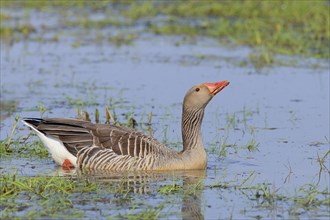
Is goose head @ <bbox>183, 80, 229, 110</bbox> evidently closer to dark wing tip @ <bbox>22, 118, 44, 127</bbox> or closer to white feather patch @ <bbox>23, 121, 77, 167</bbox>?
white feather patch @ <bbox>23, 121, 77, 167</bbox>

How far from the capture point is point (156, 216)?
9.05 m

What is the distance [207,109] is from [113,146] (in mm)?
4096

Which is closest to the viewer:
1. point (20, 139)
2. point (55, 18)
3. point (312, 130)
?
point (20, 139)

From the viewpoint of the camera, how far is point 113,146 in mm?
11641

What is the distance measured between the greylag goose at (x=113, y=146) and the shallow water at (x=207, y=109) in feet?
0.78

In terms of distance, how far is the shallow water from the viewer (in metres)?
10.0

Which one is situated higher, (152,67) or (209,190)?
(152,67)

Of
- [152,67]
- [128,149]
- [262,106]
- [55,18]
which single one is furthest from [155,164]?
[55,18]

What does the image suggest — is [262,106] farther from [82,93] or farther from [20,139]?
[20,139]

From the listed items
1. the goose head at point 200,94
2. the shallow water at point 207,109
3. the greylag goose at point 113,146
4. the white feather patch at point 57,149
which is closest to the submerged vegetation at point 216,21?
the shallow water at point 207,109

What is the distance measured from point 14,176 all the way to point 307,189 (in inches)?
128

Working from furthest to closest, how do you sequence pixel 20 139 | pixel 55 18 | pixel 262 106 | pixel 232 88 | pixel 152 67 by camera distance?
pixel 55 18 < pixel 152 67 < pixel 232 88 < pixel 262 106 < pixel 20 139

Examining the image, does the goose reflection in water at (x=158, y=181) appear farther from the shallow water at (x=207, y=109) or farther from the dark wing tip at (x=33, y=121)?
the dark wing tip at (x=33, y=121)

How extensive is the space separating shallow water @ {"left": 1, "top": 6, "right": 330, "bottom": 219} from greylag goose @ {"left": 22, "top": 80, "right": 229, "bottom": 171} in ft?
0.78
